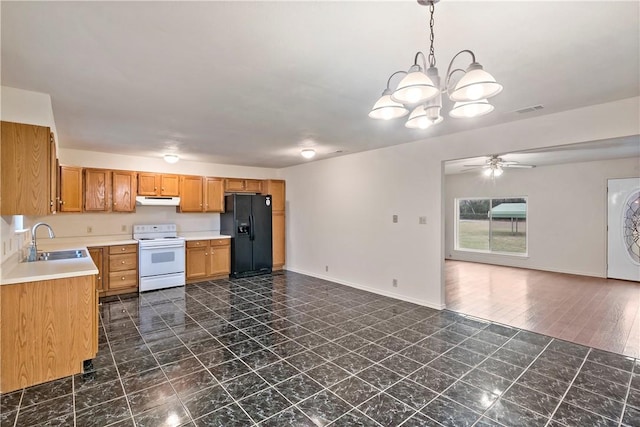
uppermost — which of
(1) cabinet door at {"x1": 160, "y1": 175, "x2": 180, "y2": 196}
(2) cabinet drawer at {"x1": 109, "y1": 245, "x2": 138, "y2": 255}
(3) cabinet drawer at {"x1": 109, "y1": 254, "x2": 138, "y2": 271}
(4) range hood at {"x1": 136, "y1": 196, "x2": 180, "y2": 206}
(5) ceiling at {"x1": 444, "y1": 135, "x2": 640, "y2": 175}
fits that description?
(5) ceiling at {"x1": 444, "y1": 135, "x2": 640, "y2": 175}

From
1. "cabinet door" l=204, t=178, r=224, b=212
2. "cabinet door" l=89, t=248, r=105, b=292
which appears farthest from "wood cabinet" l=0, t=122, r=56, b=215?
"cabinet door" l=204, t=178, r=224, b=212

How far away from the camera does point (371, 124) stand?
12.3ft

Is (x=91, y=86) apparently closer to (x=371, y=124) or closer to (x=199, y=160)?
(x=371, y=124)

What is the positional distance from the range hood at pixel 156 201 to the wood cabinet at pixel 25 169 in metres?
3.06

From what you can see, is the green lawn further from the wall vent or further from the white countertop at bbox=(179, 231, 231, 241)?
the white countertop at bbox=(179, 231, 231, 241)

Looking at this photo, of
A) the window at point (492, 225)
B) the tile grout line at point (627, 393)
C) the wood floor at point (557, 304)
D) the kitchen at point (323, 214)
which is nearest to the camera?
the tile grout line at point (627, 393)

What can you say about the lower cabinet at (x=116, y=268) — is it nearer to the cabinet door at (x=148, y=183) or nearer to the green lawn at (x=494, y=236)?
the cabinet door at (x=148, y=183)

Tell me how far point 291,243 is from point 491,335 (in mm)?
4727

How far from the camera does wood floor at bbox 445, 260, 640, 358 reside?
11.9ft

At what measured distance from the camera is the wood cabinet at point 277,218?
23.8 ft

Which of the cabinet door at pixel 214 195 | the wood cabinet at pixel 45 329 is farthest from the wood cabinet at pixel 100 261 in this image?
the wood cabinet at pixel 45 329

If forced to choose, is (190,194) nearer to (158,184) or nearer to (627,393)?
(158,184)

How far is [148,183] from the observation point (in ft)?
19.1

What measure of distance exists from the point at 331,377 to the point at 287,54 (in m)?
2.57
